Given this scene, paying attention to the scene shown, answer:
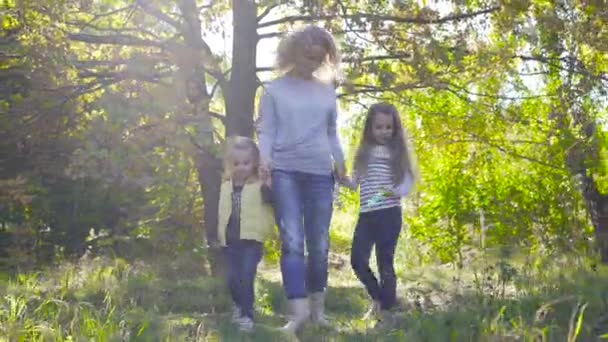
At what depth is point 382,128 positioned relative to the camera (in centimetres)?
495

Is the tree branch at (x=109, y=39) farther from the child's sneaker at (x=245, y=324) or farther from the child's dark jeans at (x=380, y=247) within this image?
the child's sneaker at (x=245, y=324)

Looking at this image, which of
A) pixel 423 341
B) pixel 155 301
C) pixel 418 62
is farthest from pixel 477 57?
pixel 423 341

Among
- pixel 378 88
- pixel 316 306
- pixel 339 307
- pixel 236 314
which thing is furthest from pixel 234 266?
pixel 378 88

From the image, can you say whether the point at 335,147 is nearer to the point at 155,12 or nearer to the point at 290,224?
the point at 290,224

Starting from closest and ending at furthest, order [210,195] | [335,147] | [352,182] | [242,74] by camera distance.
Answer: [335,147]
[352,182]
[242,74]
[210,195]

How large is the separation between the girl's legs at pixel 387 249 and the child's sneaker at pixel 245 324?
2.85 ft

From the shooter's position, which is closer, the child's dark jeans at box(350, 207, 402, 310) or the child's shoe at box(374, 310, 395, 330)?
the child's shoe at box(374, 310, 395, 330)

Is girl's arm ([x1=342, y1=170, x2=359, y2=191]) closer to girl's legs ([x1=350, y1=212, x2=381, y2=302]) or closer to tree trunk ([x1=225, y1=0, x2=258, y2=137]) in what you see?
girl's legs ([x1=350, y1=212, x2=381, y2=302])

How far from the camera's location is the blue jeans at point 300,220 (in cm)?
424

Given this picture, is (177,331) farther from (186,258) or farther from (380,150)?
(186,258)

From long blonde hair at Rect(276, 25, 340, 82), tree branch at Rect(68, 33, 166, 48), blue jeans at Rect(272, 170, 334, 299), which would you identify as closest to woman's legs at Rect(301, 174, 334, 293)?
blue jeans at Rect(272, 170, 334, 299)

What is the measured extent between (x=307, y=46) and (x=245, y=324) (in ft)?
5.00

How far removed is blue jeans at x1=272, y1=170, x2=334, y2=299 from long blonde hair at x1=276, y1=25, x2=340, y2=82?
0.62m

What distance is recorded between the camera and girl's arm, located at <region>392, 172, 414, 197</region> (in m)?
4.84
